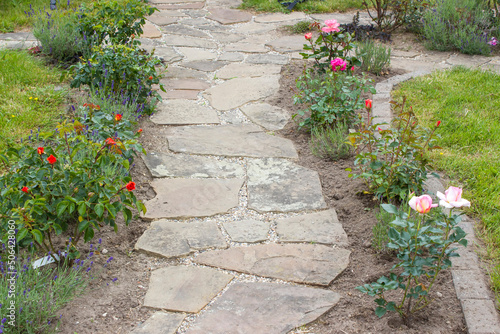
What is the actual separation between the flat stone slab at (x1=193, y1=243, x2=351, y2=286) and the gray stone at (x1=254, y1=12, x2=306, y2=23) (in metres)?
5.21

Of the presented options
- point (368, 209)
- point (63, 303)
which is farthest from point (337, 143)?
point (63, 303)

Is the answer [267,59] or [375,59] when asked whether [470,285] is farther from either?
[267,59]

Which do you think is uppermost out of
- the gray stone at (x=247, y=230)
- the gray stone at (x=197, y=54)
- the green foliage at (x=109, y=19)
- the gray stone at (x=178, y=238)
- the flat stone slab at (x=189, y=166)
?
the green foliage at (x=109, y=19)

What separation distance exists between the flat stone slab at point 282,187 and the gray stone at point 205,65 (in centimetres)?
211

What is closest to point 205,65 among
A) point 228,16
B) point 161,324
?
point 228,16

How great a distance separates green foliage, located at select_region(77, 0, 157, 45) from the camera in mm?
4812

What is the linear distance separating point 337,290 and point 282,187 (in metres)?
1.04

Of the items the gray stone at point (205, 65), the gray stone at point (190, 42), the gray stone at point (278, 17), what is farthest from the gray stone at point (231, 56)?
the gray stone at point (278, 17)

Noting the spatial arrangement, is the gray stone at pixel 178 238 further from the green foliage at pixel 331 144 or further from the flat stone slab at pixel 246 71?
the flat stone slab at pixel 246 71

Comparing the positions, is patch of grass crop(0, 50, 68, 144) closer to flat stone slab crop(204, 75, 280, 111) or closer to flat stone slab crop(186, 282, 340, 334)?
flat stone slab crop(204, 75, 280, 111)

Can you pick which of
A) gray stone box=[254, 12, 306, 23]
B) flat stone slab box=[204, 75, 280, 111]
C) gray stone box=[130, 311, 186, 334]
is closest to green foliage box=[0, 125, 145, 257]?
gray stone box=[130, 311, 186, 334]

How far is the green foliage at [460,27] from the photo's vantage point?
19.0ft

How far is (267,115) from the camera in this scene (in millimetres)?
4516

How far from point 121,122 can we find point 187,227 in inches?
31.2
